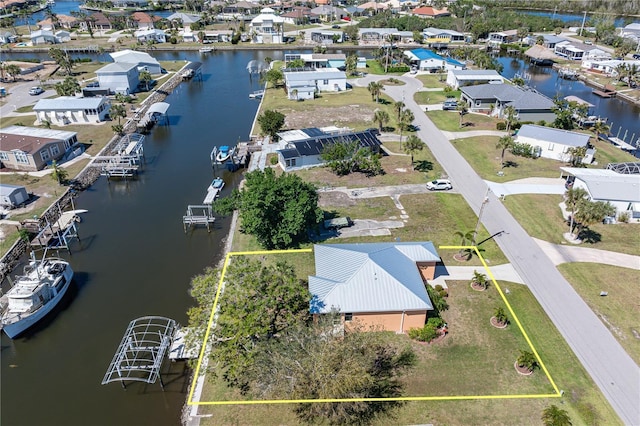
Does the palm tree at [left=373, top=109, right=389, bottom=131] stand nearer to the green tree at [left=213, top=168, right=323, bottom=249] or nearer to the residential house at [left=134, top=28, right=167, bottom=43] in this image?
the green tree at [left=213, top=168, right=323, bottom=249]

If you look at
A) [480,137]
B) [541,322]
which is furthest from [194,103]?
[541,322]

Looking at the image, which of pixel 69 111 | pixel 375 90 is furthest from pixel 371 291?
pixel 69 111

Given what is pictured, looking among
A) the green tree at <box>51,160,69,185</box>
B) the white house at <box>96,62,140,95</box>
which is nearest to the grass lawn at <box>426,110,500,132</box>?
the green tree at <box>51,160,69,185</box>

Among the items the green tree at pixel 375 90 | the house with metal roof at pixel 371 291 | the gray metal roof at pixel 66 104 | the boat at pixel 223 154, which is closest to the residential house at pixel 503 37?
the green tree at pixel 375 90

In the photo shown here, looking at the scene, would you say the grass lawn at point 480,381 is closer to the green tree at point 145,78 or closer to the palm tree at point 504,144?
the palm tree at point 504,144

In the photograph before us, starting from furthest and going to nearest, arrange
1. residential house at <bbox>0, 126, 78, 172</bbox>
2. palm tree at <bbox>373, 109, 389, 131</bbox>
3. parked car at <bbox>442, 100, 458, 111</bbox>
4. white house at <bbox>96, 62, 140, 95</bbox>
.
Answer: white house at <bbox>96, 62, 140, 95</bbox>, parked car at <bbox>442, 100, 458, 111</bbox>, palm tree at <bbox>373, 109, 389, 131</bbox>, residential house at <bbox>0, 126, 78, 172</bbox>

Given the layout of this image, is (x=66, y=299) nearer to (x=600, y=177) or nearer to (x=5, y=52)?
(x=600, y=177)

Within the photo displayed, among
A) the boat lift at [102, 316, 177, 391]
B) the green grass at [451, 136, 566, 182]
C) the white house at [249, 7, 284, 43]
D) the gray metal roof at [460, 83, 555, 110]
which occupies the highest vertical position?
the white house at [249, 7, 284, 43]
